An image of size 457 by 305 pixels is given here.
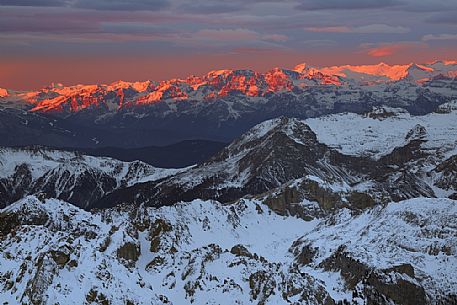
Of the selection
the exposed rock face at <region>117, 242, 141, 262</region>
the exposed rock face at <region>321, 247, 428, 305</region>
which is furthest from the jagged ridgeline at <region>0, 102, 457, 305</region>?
the exposed rock face at <region>117, 242, 141, 262</region>

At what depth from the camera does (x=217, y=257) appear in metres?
132

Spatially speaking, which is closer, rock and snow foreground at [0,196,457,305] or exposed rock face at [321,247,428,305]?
rock and snow foreground at [0,196,457,305]

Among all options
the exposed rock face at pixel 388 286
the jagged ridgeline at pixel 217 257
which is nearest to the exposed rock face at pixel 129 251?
the jagged ridgeline at pixel 217 257

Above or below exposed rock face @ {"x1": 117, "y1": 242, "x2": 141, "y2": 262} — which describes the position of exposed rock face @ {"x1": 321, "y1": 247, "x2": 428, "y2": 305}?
above

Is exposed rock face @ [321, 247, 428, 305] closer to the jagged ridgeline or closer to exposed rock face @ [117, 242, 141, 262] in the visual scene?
the jagged ridgeline

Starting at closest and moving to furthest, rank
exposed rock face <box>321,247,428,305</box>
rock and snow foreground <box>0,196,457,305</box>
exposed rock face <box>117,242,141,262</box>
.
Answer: rock and snow foreground <box>0,196,457,305</box> → exposed rock face <box>321,247,428,305</box> → exposed rock face <box>117,242,141,262</box>

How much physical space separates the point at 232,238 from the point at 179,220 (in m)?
17.6

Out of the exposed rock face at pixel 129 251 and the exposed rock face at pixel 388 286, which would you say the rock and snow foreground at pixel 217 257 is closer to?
the exposed rock face at pixel 388 286

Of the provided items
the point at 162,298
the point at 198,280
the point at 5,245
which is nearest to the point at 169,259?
the point at 198,280

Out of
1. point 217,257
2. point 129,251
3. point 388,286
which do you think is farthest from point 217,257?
point 388,286

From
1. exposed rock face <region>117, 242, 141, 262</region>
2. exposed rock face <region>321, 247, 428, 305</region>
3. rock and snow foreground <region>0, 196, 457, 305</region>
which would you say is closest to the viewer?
rock and snow foreground <region>0, 196, 457, 305</region>

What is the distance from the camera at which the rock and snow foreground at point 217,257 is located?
8038cm

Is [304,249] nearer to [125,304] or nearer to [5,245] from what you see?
[5,245]

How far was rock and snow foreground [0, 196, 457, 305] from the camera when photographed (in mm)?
80375
